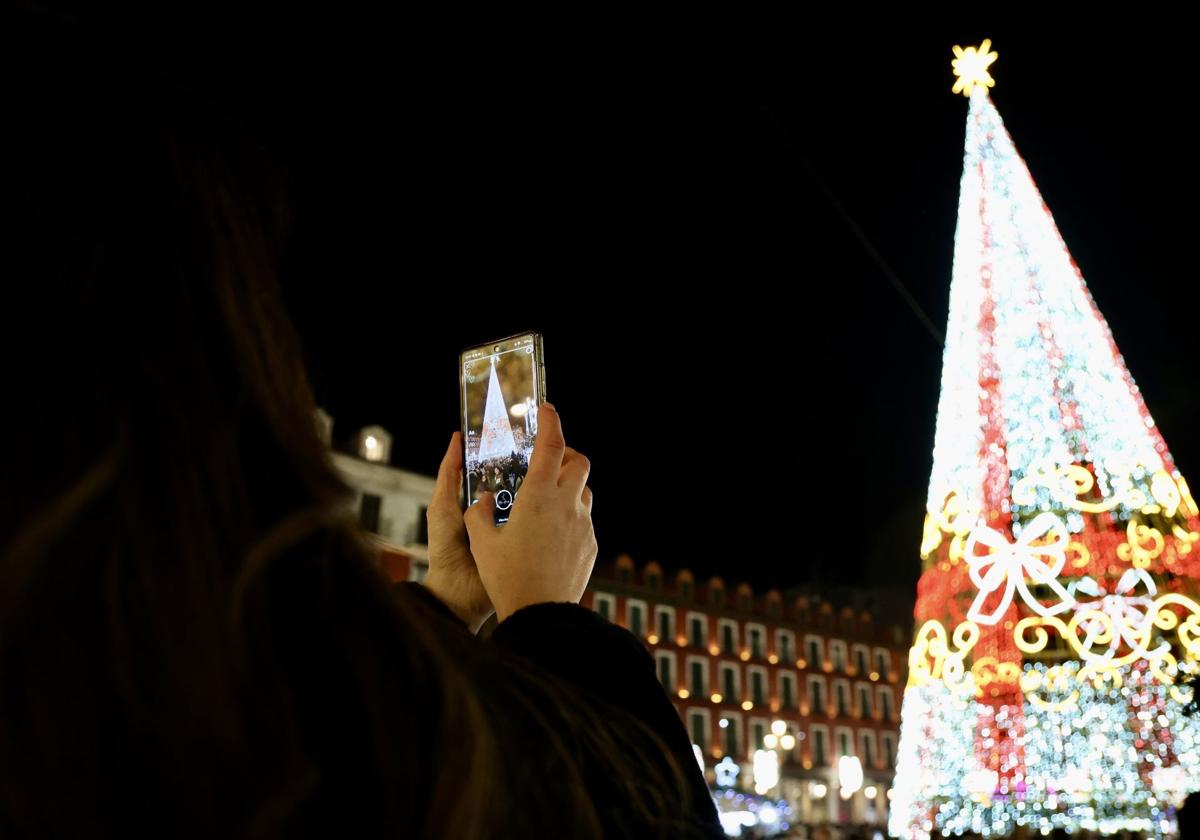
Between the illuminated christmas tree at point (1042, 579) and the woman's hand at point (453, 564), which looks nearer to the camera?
the woman's hand at point (453, 564)

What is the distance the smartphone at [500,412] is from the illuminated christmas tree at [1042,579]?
7.58m

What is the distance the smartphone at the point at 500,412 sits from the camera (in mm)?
1732

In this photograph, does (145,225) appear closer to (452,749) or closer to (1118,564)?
(452,749)

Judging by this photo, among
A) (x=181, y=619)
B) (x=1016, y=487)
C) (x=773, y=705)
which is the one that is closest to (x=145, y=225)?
(x=181, y=619)

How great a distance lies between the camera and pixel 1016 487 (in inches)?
334

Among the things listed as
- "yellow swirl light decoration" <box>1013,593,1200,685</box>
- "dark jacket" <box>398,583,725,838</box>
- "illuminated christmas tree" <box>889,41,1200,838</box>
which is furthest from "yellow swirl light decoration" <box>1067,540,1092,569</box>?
"dark jacket" <box>398,583,725,838</box>

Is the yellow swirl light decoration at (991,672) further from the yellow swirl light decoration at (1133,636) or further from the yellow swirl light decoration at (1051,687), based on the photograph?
the yellow swirl light decoration at (1133,636)

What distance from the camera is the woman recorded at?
1.94ft

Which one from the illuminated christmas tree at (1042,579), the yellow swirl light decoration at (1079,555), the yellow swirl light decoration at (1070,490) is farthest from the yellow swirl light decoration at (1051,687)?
the yellow swirl light decoration at (1070,490)

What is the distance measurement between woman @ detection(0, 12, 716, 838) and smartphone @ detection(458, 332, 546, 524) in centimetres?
86

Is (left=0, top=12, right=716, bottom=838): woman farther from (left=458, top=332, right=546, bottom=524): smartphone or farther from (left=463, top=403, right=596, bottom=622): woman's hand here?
(left=458, top=332, right=546, bottom=524): smartphone

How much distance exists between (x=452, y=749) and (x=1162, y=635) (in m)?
9.23

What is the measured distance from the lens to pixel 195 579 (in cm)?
63

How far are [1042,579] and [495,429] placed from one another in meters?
7.73
